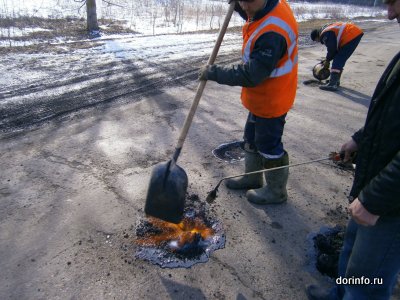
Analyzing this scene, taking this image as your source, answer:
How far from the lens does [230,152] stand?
4.35 meters

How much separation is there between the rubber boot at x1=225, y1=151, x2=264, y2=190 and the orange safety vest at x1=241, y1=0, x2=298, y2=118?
672 millimetres

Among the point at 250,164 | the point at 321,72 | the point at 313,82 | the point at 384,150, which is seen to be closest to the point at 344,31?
the point at 321,72

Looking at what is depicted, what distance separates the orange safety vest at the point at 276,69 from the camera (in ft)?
7.97

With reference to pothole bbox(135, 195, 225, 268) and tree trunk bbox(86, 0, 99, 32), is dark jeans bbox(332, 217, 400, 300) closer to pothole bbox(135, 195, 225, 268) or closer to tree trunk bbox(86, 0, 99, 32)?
pothole bbox(135, 195, 225, 268)

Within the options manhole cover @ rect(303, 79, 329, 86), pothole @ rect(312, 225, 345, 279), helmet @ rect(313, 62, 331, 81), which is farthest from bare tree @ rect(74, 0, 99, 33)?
pothole @ rect(312, 225, 345, 279)

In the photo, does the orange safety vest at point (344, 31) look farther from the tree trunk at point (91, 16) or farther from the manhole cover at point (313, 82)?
the tree trunk at point (91, 16)

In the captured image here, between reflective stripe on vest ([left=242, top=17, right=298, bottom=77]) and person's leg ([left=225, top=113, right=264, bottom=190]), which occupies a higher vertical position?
reflective stripe on vest ([left=242, top=17, right=298, bottom=77])

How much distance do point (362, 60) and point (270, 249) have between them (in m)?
9.91

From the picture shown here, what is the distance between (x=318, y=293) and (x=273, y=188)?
114 centimetres

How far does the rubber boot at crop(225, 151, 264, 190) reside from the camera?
3412mm

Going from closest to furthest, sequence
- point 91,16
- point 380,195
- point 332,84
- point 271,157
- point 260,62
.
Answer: point 380,195, point 260,62, point 271,157, point 332,84, point 91,16

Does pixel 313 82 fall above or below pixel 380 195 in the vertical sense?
below

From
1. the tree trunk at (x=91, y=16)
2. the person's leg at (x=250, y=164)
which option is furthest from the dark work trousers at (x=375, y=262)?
the tree trunk at (x=91, y=16)

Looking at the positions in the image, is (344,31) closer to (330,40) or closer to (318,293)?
(330,40)
